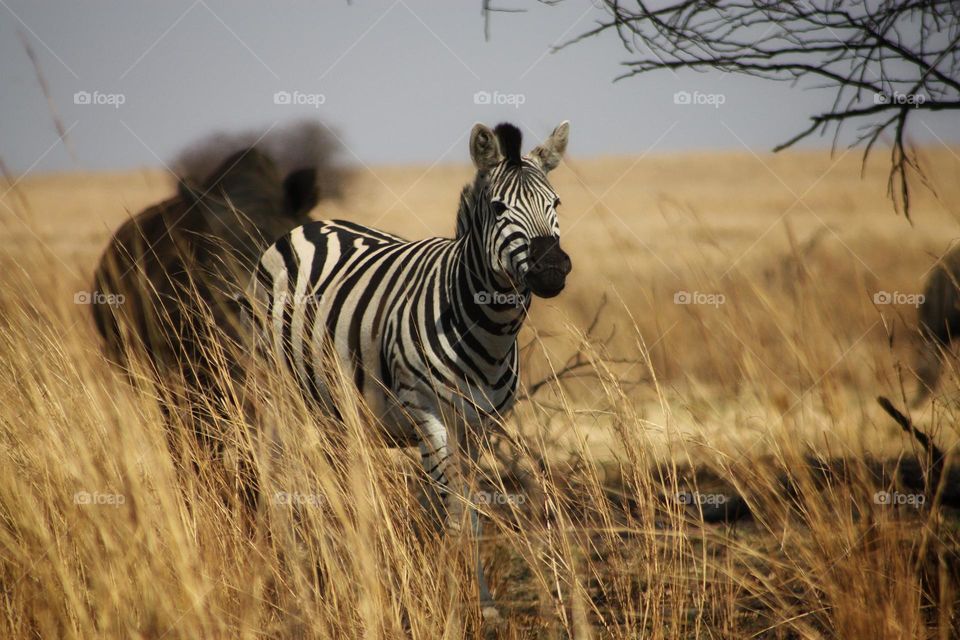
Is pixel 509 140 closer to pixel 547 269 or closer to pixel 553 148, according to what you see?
pixel 553 148

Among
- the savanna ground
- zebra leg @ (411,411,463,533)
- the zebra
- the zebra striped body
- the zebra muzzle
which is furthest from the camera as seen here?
the zebra striped body

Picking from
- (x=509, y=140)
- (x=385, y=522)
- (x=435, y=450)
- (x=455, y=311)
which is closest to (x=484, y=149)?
(x=509, y=140)

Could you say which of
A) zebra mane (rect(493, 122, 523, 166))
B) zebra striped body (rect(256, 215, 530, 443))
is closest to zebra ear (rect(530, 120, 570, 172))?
zebra mane (rect(493, 122, 523, 166))

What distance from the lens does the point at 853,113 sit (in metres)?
3.65

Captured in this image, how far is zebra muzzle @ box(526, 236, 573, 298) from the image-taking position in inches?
129

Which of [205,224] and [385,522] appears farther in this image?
[205,224]

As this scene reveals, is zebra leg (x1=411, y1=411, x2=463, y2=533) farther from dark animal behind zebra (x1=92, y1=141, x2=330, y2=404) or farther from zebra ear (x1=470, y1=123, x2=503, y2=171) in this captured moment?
dark animal behind zebra (x1=92, y1=141, x2=330, y2=404)

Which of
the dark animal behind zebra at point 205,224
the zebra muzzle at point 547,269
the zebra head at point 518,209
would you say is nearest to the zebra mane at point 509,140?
the zebra head at point 518,209

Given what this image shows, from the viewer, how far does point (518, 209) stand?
139 inches

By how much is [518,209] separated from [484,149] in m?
0.42

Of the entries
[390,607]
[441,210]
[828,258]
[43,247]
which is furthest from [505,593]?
[441,210]

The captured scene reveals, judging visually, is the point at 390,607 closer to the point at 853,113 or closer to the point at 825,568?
the point at 825,568

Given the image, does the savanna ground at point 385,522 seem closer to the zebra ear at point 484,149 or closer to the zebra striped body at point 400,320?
the zebra striped body at point 400,320

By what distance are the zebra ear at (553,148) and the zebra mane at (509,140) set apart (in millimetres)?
187
